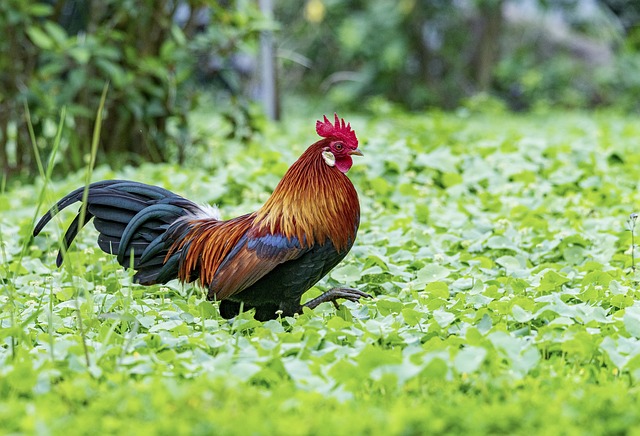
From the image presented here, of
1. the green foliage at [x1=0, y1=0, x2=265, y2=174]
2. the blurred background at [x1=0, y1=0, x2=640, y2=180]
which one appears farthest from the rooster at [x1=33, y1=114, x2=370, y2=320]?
the green foliage at [x1=0, y1=0, x2=265, y2=174]

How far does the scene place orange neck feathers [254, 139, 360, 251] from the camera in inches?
145

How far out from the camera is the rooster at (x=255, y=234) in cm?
368

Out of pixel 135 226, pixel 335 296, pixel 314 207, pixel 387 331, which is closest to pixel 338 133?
pixel 314 207

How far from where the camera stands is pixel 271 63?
1059 centimetres

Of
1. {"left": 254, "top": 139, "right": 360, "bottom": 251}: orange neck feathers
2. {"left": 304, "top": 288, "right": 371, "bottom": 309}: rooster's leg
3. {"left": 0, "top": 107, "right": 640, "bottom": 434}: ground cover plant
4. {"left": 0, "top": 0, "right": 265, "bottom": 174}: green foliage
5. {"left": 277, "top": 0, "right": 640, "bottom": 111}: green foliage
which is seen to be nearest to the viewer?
{"left": 0, "top": 107, "right": 640, "bottom": 434}: ground cover plant

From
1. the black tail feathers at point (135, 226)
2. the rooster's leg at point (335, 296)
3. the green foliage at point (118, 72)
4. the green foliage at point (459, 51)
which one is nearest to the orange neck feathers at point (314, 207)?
the rooster's leg at point (335, 296)

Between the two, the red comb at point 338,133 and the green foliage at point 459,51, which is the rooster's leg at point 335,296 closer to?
the red comb at point 338,133

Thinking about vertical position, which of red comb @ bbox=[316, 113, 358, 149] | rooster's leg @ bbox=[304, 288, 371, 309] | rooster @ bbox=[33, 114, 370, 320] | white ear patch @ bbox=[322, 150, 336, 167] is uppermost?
red comb @ bbox=[316, 113, 358, 149]

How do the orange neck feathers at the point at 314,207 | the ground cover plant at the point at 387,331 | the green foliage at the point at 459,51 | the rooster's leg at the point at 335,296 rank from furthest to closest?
1. the green foliage at the point at 459,51
2. the rooster's leg at the point at 335,296
3. the orange neck feathers at the point at 314,207
4. the ground cover plant at the point at 387,331

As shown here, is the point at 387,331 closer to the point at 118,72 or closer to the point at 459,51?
the point at 118,72

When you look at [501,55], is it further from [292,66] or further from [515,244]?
[515,244]

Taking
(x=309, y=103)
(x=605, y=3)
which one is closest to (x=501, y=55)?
(x=605, y=3)

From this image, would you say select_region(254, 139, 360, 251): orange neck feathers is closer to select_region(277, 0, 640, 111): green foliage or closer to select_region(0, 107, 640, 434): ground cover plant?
select_region(0, 107, 640, 434): ground cover plant

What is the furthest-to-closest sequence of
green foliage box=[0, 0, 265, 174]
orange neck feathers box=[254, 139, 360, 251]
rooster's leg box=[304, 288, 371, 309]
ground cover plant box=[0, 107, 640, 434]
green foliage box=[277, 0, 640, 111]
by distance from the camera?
green foliage box=[277, 0, 640, 111], green foliage box=[0, 0, 265, 174], rooster's leg box=[304, 288, 371, 309], orange neck feathers box=[254, 139, 360, 251], ground cover plant box=[0, 107, 640, 434]
